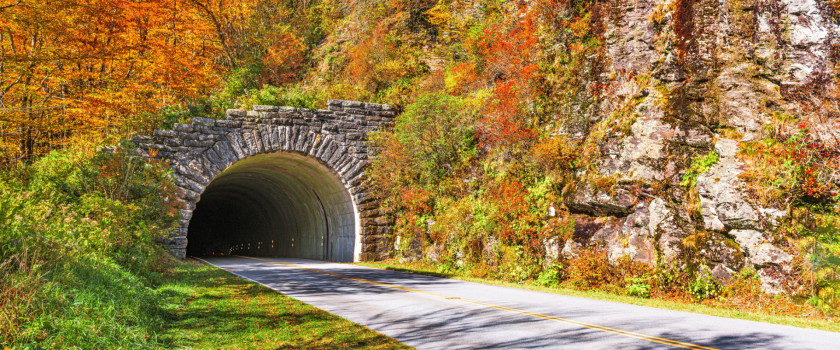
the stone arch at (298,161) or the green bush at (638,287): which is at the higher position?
the stone arch at (298,161)

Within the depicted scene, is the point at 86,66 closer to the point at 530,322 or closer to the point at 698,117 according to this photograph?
the point at 530,322

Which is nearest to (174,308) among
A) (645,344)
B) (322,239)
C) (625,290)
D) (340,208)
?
(645,344)

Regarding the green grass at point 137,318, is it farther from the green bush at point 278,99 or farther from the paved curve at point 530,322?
the green bush at point 278,99

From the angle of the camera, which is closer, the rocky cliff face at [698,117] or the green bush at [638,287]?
the rocky cliff face at [698,117]

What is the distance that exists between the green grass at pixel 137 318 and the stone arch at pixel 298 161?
10.2 metres

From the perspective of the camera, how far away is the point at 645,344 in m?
6.42

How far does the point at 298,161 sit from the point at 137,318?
16.7 metres

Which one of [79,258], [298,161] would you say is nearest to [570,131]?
[298,161]

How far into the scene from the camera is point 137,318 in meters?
6.85

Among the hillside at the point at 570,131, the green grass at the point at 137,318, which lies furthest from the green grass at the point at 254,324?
the hillside at the point at 570,131

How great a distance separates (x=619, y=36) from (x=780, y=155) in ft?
18.7

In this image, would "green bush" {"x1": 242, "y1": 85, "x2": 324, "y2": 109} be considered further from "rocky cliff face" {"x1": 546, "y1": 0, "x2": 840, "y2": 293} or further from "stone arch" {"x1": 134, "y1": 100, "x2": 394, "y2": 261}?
"rocky cliff face" {"x1": 546, "y1": 0, "x2": 840, "y2": 293}

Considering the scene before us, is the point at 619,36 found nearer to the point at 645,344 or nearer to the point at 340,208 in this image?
the point at 645,344

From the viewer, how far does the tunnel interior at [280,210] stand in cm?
2381
